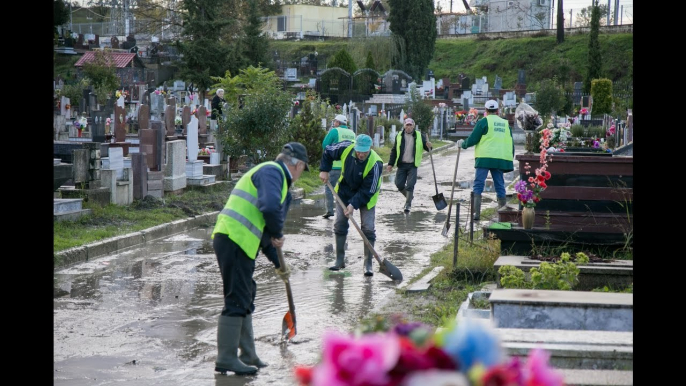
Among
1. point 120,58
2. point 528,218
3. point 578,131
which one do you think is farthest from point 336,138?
point 120,58

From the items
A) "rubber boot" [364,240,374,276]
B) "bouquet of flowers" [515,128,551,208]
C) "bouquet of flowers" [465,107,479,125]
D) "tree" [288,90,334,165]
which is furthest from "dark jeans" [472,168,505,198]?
"bouquet of flowers" [465,107,479,125]

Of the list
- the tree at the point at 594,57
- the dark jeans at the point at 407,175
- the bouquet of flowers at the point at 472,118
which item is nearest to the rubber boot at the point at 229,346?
the dark jeans at the point at 407,175

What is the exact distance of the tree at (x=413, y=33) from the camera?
188 feet

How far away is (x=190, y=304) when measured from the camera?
8.55 meters

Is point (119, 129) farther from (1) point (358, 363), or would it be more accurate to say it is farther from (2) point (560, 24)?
(2) point (560, 24)

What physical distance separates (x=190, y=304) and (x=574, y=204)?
15.3 feet

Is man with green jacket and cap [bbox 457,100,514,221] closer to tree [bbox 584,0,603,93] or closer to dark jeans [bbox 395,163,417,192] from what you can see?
dark jeans [bbox 395,163,417,192]

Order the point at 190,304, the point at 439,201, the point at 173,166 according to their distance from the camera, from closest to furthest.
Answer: the point at 190,304, the point at 439,201, the point at 173,166

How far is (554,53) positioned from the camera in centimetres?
6200

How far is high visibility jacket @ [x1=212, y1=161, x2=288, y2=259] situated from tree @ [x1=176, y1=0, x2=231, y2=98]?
38377 mm

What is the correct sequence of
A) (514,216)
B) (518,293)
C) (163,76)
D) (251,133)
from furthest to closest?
(163,76)
(251,133)
(514,216)
(518,293)
